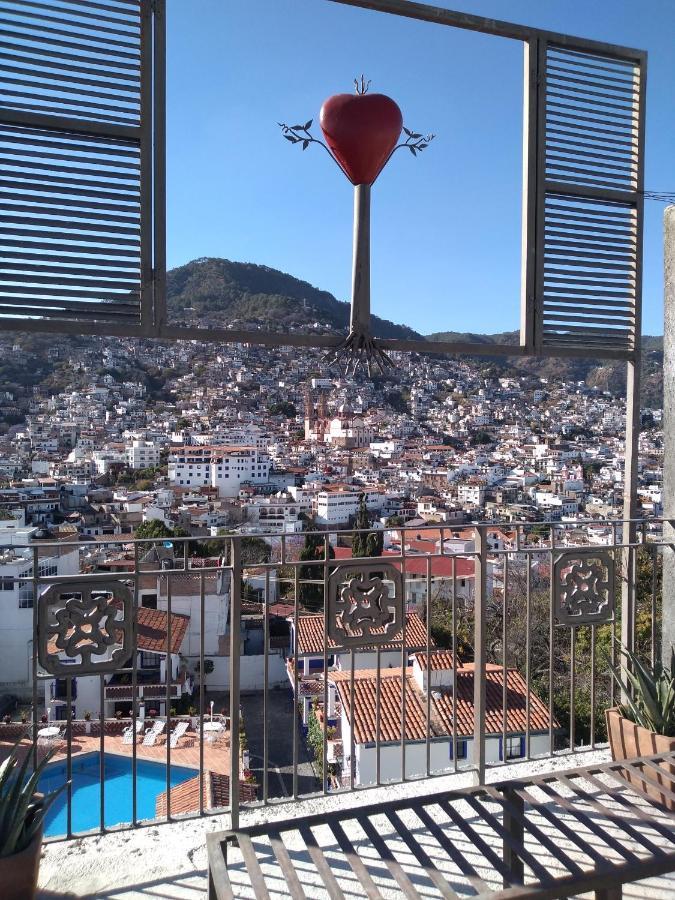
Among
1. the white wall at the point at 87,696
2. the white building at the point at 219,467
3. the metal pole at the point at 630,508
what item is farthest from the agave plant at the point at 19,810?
the white building at the point at 219,467

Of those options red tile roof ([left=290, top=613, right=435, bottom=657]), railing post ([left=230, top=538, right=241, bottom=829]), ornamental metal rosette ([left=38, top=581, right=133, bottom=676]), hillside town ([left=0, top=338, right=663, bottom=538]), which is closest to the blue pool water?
red tile roof ([left=290, top=613, right=435, bottom=657])

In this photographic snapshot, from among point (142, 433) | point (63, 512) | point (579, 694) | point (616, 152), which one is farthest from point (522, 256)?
point (142, 433)

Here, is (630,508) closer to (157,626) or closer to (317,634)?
(157,626)

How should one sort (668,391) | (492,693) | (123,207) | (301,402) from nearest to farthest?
1. (123,207)
2. (668,391)
3. (492,693)
4. (301,402)

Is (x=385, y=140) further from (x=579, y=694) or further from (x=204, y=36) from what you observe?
(x=579, y=694)

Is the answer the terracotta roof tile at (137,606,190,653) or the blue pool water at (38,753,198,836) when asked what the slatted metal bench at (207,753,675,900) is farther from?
the blue pool water at (38,753,198,836)

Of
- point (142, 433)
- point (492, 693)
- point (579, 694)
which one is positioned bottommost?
point (579, 694)
